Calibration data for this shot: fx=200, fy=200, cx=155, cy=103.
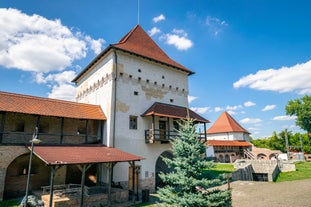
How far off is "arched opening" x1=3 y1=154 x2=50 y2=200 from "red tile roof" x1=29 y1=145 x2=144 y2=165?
3166 millimetres

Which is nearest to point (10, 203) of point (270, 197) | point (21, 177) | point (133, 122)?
point (21, 177)

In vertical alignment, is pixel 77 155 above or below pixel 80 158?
above

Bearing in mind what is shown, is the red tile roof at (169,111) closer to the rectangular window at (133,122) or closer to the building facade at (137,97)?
the building facade at (137,97)

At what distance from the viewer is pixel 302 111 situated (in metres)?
45.6

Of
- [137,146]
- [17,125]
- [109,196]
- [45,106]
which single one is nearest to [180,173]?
[109,196]

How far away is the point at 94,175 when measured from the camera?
16.2m

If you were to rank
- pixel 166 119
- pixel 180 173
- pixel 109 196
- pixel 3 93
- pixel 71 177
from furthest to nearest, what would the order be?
pixel 166 119, pixel 71 177, pixel 3 93, pixel 109 196, pixel 180 173

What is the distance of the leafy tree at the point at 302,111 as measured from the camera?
147ft

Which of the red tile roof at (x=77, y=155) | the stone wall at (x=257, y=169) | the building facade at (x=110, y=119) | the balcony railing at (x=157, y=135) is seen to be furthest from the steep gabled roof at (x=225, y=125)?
the red tile roof at (x=77, y=155)

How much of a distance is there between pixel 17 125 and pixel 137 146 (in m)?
8.88

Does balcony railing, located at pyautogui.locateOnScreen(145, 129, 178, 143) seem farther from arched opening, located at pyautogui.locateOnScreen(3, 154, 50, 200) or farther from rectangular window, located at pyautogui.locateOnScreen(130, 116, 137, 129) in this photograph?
arched opening, located at pyautogui.locateOnScreen(3, 154, 50, 200)

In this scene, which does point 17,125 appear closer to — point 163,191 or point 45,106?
point 45,106

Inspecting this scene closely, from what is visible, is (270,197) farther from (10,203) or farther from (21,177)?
(21,177)

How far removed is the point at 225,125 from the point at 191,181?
131 ft
